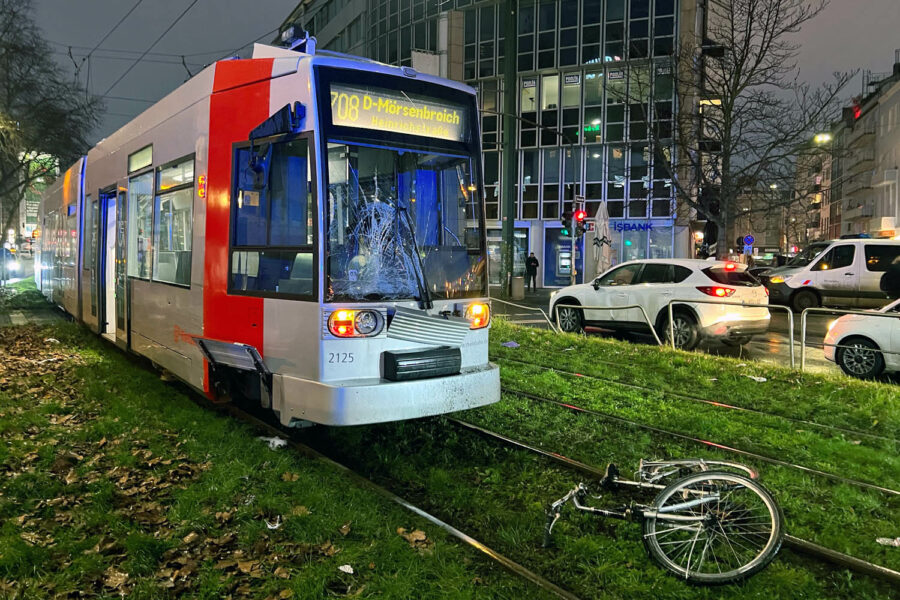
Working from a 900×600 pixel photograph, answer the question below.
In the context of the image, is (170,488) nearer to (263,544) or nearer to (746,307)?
(263,544)

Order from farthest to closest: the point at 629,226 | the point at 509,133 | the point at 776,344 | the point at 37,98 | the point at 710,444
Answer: the point at 629,226 < the point at 37,98 < the point at 509,133 < the point at 776,344 < the point at 710,444

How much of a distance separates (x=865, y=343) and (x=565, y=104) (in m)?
29.7

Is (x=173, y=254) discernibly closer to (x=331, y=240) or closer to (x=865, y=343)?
(x=331, y=240)

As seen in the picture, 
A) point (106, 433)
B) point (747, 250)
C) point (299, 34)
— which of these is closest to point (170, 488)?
point (106, 433)

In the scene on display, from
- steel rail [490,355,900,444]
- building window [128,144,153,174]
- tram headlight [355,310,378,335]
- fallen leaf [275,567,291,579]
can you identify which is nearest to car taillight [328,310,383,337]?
tram headlight [355,310,378,335]

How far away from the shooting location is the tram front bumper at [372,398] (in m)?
5.22

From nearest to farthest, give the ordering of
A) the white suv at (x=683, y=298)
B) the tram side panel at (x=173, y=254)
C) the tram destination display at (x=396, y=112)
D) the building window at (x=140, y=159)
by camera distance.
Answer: the tram destination display at (x=396, y=112)
the tram side panel at (x=173, y=254)
the building window at (x=140, y=159)
the white suv at (x=683, y=298)

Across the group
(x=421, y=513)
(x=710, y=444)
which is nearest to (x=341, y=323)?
(x=421, y=513)

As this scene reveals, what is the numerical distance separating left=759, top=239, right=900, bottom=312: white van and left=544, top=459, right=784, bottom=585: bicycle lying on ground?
18179mm

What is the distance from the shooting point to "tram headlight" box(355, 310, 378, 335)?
538 centimetres

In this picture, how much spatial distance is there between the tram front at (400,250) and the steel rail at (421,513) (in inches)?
18.6

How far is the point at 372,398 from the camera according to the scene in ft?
17.3

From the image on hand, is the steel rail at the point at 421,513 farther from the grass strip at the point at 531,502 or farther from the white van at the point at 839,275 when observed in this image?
the white van at the point at 839,275

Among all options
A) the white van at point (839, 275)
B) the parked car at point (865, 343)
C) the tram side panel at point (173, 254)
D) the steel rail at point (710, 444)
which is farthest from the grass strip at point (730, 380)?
the white van at point (839, 275)
